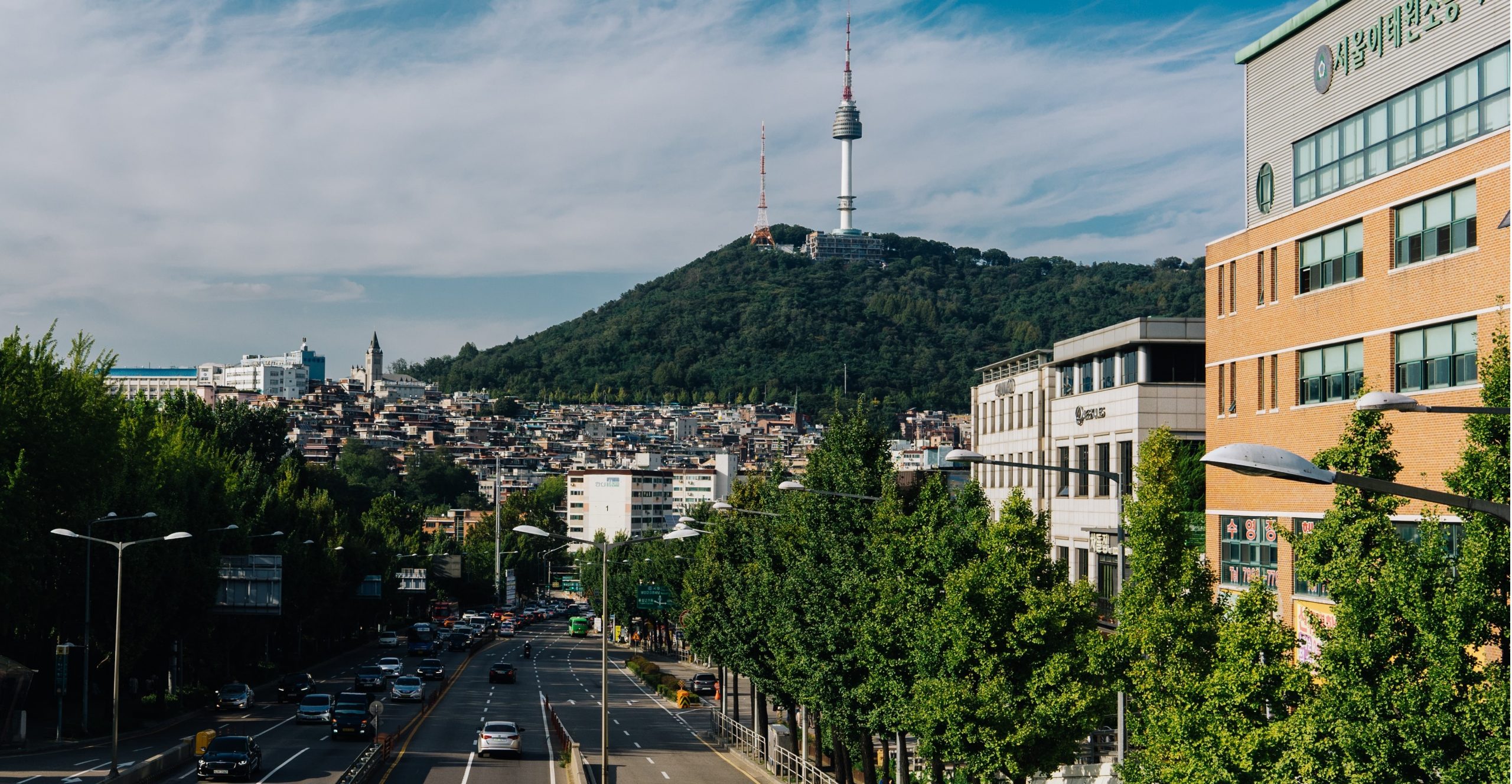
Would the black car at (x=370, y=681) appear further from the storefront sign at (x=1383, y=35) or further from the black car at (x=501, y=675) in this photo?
the storefront sign at (x=1383, y=35)

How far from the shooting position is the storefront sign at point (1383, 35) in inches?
1438

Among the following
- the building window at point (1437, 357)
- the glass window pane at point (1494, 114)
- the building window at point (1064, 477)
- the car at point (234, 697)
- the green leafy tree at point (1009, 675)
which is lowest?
the car at point (234, 697)

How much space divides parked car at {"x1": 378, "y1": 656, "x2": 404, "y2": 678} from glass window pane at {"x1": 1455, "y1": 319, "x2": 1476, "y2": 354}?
6842 centimetres

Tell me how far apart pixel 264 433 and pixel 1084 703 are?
107458 mm

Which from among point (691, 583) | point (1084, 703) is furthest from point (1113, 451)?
point (1084, 703)

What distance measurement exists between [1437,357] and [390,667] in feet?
233

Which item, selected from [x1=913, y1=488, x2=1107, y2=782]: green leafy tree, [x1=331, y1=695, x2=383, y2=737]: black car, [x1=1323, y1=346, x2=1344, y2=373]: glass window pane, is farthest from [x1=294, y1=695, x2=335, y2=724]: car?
[x1=1323, y1=346, x2=1344, y2=373]: glass window pane

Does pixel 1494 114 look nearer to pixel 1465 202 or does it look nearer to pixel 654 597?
pixel 1465 202

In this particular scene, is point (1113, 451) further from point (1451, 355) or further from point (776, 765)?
point (1451, 355)

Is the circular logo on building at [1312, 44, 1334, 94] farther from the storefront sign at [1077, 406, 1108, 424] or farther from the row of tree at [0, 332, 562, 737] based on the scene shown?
the row of tree at [0, 332, 562, 737]

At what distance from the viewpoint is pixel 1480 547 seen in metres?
18.6

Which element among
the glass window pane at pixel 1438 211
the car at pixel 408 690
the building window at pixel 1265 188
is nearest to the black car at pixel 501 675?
the car at pixel 408 690

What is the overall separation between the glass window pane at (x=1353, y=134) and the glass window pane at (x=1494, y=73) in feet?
16.7

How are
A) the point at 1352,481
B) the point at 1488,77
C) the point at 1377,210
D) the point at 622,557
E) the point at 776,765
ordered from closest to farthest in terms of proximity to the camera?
the point at 1352,481, the point at 1488,77, the point at 1377,210, the point at 776,765, the point at 622,557
